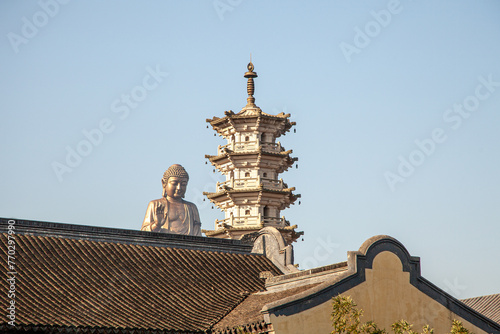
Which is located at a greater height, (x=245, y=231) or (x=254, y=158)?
(x=254, y=158)

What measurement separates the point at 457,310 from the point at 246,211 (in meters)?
31.0

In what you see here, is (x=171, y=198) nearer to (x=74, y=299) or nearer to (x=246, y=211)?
(x=246, y=211)

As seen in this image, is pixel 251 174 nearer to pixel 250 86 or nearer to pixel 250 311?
pixel 250 86

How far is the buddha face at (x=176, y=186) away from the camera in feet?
166

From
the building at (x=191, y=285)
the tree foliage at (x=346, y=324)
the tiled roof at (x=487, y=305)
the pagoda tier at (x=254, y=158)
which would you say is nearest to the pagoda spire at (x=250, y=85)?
the pagoda tier at (x=254, y=158)

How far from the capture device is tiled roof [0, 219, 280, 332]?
1024 inches

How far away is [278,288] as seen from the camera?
28.5 meters

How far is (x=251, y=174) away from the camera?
189ft

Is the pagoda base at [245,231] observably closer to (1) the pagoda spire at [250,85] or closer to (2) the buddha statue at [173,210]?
(2) the buddha statue at [173,210]

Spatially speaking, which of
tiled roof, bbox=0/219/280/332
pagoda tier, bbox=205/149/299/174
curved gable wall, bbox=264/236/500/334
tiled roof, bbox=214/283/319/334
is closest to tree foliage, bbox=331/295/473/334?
curved gable wall, bbox=264/236/500/334

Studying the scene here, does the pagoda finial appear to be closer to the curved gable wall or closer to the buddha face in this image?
the buddha face

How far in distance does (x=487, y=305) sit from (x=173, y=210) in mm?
17636

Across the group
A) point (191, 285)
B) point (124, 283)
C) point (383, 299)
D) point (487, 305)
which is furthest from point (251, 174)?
point (383, 299)

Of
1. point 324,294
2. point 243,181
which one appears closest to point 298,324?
point 324,294
